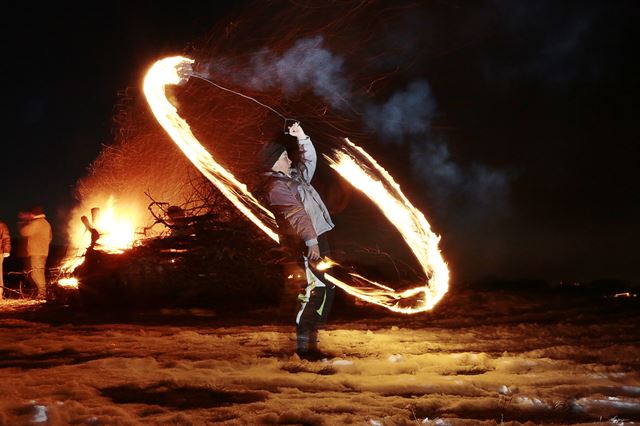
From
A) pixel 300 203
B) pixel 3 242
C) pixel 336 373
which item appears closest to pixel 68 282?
pixel 3 242

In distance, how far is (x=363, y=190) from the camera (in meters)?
8.03

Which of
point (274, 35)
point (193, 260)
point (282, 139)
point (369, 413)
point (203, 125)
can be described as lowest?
point (369, 413)

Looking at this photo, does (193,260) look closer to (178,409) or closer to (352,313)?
(352,313)

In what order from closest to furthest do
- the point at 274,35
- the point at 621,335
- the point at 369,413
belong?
the point at 369,413 < the point at 621,335 < the point at 274,35

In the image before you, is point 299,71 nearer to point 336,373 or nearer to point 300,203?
point 300,203

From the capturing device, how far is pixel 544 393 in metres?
4.45

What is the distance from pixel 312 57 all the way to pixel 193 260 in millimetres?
4360

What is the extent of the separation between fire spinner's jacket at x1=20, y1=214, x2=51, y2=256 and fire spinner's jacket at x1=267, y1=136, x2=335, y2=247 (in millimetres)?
8901

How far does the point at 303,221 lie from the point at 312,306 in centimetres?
90

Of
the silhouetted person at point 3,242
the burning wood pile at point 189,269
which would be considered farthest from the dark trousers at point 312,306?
the silhouetted person at point 3,242

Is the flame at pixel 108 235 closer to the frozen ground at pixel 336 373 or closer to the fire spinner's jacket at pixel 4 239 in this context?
the fire spinner's jacket at pixel 4 239

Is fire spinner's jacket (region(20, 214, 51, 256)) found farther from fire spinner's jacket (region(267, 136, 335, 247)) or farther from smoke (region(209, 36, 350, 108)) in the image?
fire spinner's jacket (region(267, 136, 335, 247))

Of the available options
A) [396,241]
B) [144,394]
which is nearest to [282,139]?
[144,394]

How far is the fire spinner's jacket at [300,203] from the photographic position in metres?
5.53
